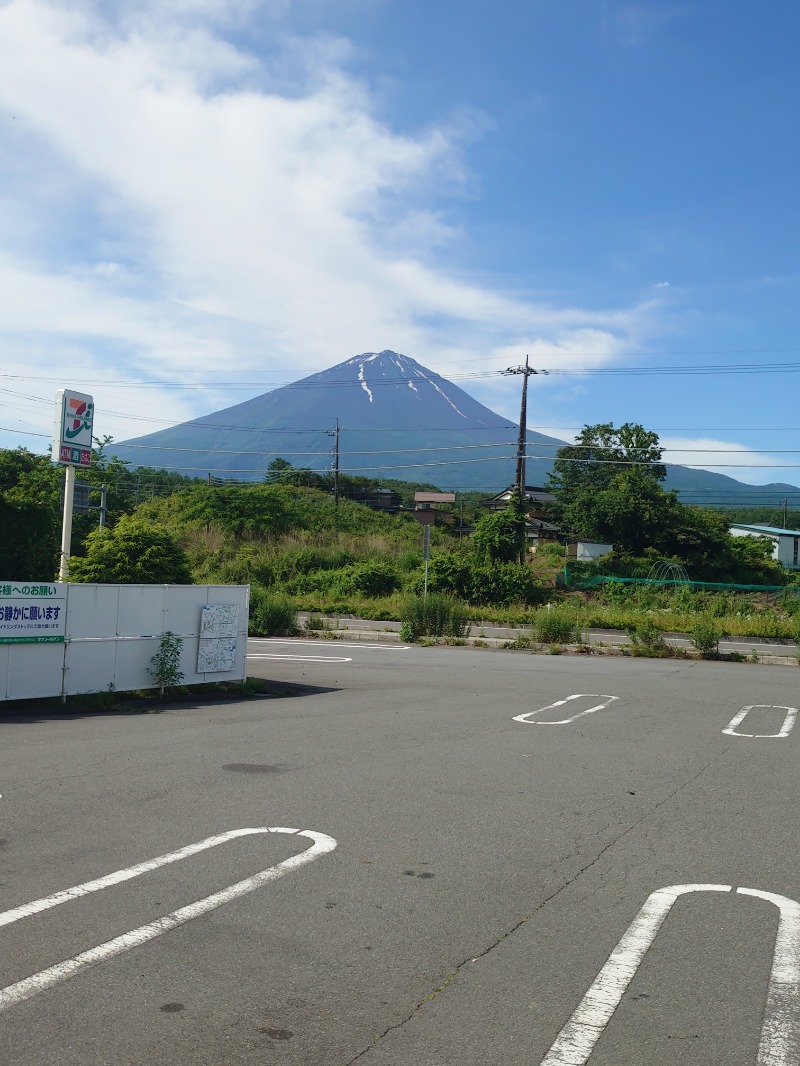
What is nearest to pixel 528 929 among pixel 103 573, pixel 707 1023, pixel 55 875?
pixel 707 1023

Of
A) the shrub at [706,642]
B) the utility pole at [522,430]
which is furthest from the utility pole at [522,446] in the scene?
the shrub at [706,642]

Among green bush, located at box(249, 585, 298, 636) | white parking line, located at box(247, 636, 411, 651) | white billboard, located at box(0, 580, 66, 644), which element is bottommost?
white parking line, located at box(247, 636, 411, 651)

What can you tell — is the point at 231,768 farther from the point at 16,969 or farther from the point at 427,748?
the point at 16,969

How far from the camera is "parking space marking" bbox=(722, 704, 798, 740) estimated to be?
11602 millimetres

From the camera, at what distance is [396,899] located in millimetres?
5266

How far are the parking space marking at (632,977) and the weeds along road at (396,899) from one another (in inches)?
0.7

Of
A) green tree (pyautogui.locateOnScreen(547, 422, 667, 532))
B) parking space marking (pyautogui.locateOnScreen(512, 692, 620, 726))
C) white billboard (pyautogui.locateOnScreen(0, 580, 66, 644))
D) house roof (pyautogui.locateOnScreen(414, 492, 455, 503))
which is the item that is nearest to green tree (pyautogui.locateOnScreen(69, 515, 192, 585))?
white billboard (pyautogui.locateOnScreen(0, 580, 66, 644))

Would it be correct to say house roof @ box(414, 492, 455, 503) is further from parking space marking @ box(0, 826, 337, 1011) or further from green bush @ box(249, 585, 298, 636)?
parking space marking @ box(0, 826, 337, 1011)

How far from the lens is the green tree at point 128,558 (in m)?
16.0

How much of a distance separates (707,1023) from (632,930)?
1.05m

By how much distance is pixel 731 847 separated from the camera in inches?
257

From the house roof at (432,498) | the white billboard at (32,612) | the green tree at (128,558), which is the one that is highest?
the house roof at (432,498)

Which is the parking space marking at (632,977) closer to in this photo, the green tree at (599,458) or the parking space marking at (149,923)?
the parking space marking at (149,923)

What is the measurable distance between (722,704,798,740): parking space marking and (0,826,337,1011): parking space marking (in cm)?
716
